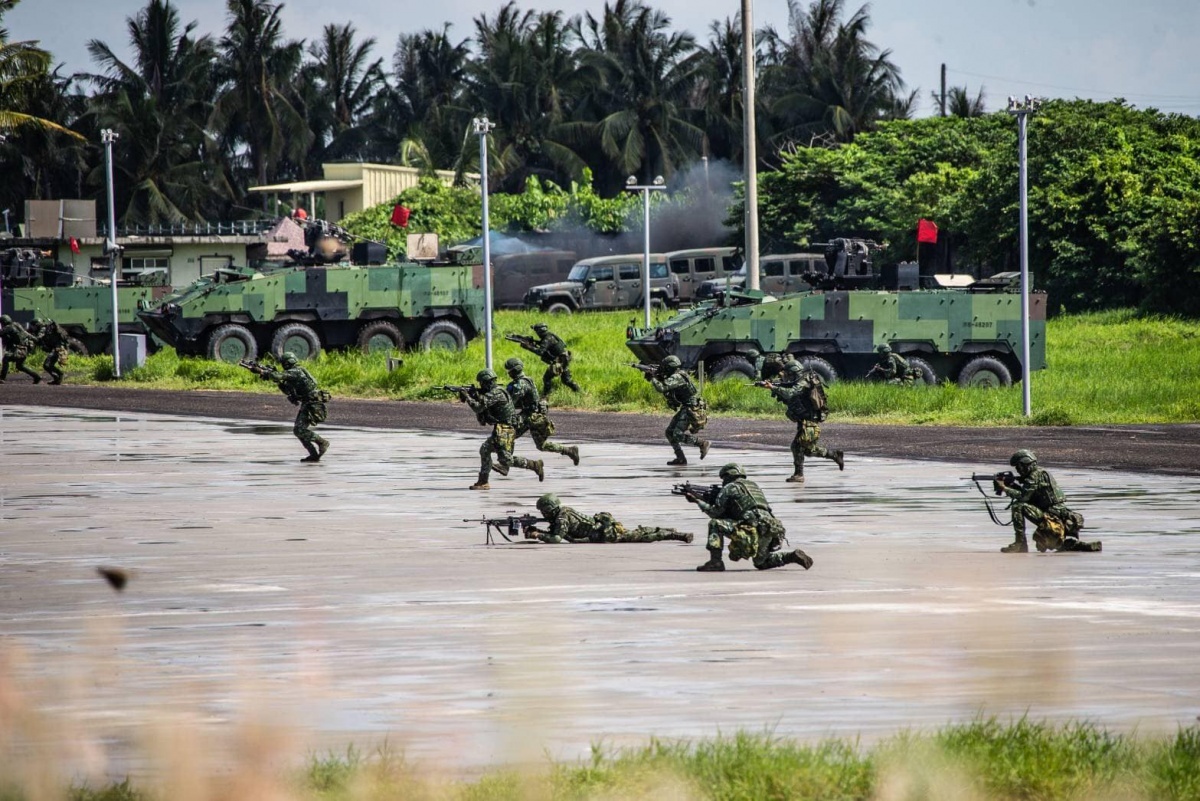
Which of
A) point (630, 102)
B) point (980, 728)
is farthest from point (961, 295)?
point (630, 102)

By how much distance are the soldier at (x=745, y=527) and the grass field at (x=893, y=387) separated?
12903mm

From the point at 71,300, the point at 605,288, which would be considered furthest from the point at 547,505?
the point at 605,288

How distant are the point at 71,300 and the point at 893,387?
1883cm

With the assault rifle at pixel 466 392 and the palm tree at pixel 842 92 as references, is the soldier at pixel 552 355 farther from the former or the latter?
the palm tree at pixel 842 92

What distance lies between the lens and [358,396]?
31438mm

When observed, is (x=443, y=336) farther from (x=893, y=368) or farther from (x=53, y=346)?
(x=893, y=368)

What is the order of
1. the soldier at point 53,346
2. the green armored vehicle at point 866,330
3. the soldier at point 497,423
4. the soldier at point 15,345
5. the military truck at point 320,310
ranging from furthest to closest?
the military truck at point 320,310, the soldier at point 53,346, the soldier at point 15,345, the green armored vehicle at point 866,330, the soldier at point 497,423

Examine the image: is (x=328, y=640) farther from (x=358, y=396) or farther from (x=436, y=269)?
(x=436, y=269)

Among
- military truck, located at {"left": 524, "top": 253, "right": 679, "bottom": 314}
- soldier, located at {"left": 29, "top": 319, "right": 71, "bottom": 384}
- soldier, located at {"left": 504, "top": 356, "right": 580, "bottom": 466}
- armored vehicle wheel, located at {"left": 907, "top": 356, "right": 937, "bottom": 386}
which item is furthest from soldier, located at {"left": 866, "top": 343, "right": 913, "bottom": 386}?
military truck, located at {"left": 524, "top": 253, "right": 679, "bottom": 314}

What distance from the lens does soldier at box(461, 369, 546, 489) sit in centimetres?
1783

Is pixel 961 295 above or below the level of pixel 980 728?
above

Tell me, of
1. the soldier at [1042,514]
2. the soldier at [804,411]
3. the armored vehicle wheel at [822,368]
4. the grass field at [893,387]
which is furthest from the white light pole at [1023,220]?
the soldier at [1042,514]

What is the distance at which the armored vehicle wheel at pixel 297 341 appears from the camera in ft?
119

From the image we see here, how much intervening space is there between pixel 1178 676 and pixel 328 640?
408 cm
